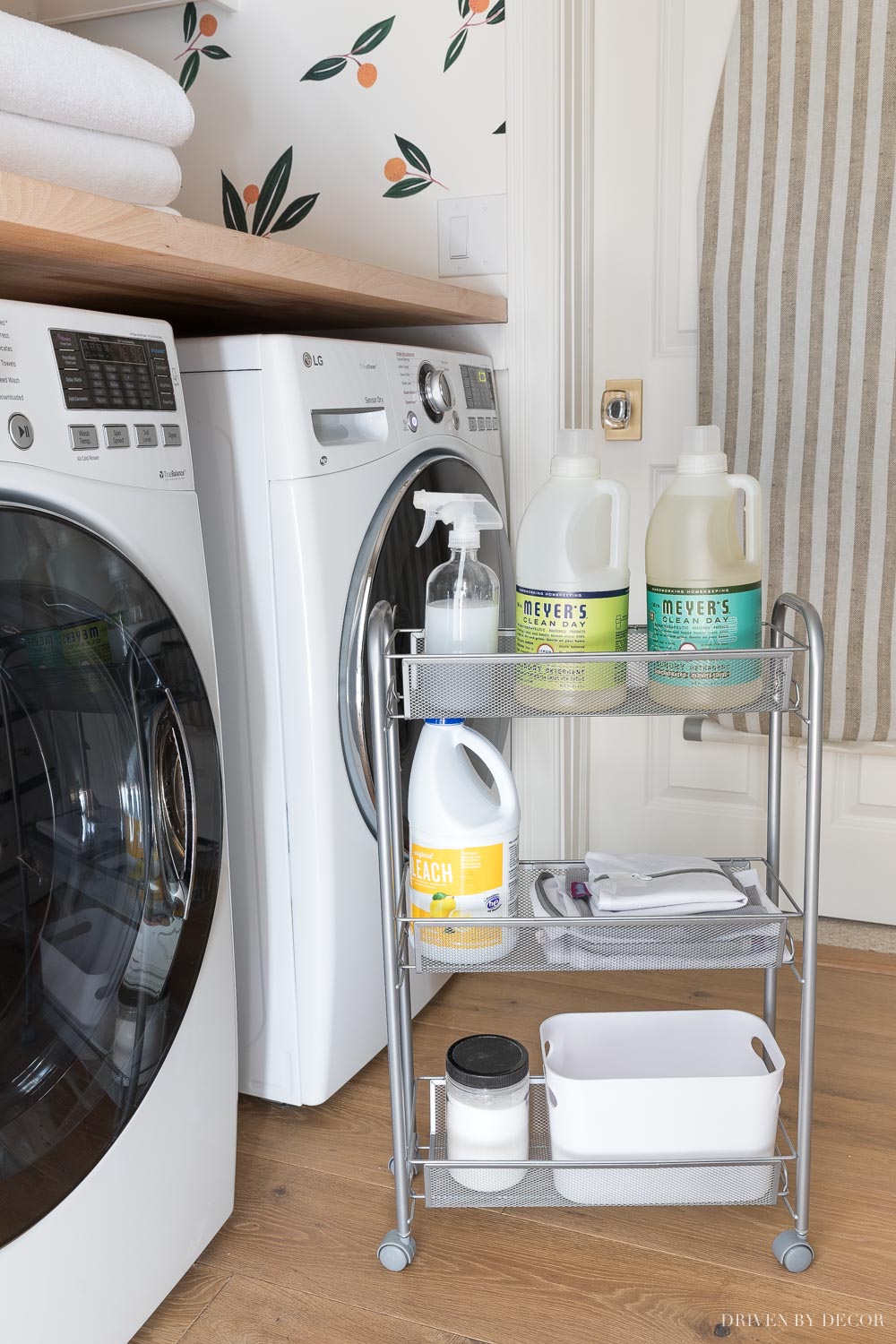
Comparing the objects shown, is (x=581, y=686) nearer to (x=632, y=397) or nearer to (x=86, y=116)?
(x=86, y=116)

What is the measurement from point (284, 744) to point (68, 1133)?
47 centimetres

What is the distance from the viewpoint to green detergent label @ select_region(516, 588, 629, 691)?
103cm

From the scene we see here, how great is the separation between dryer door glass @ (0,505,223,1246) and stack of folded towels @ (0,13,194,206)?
362mm

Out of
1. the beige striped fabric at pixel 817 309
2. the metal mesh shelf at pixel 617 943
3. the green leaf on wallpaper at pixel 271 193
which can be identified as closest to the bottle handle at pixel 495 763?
the metal mesh shelf at pixel 617 943

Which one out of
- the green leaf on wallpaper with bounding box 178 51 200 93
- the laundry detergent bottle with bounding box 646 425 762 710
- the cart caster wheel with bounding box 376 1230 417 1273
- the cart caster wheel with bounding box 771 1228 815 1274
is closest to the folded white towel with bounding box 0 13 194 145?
the laundry detergent bottle with bounding box 646 425 762 710

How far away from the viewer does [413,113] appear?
168 centimetres

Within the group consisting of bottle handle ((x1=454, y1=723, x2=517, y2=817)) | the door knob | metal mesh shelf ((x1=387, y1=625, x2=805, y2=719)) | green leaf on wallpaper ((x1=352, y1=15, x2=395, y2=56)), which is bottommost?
bottle handle ((x1=454, y1=723, x2=517, y2=817))

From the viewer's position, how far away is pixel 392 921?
3.49 ft

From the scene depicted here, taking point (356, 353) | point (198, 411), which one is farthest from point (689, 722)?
point (198, 411)

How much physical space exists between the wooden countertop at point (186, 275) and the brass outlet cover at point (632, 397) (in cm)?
28

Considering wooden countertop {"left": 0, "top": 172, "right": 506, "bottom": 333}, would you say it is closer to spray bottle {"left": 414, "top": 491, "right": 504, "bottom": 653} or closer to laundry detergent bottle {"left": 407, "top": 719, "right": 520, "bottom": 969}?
spray bottle {"left": 414, "top": 491, "right": 504, "bottom": 653}

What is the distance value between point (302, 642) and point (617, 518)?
0.37 metres

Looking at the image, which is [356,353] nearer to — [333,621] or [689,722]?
[333,621]

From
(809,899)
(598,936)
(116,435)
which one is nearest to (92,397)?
(116,435)
